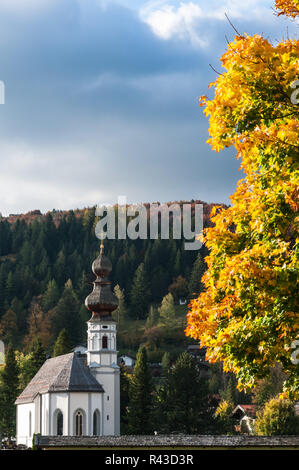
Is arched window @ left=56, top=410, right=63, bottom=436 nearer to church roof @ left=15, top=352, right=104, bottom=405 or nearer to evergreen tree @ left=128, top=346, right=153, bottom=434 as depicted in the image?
church roof @ left=15, top=352, right=104, bottom=405

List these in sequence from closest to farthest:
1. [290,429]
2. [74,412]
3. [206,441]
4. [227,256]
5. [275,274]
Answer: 1. [275,274]
2. [227,256]
3. [206,441]
4. [290,429]
5. [74,412]

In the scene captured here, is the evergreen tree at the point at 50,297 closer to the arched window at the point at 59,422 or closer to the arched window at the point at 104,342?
the arched window at the point at 104,342

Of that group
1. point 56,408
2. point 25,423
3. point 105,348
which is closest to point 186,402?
point 105,348

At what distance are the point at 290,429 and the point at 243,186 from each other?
5517cm

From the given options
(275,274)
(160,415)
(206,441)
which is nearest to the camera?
(275,274)

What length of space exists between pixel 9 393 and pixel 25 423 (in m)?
11.2

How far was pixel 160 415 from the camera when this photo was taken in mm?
79812

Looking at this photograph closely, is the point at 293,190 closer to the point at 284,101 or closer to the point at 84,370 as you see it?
the point at 284,101

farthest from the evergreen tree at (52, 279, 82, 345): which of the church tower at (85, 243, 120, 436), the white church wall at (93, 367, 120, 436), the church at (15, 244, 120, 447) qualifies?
the white church wall at (93, 367, 120, 436)

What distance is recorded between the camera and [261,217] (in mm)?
14812

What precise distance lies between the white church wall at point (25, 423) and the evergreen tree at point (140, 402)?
10423 mm

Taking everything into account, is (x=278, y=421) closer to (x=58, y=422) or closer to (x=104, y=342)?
(x=58, y=422)
